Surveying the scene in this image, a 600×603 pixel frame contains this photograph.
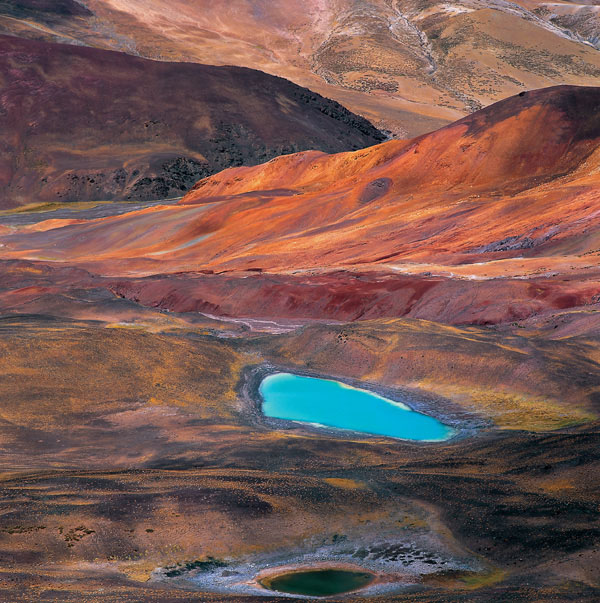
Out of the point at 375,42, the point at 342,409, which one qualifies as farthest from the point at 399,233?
the point at 375,42

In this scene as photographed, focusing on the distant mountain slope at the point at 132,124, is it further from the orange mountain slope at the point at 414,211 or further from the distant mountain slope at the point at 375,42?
the orange mountain slope at the point at 414,211

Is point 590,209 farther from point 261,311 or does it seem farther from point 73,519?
point 73,519

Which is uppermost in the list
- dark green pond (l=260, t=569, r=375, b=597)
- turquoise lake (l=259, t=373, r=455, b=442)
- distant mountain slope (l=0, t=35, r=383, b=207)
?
dark green pond (l=260, t=569, r=375, b=597)

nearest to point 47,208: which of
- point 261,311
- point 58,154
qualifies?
point 58,154

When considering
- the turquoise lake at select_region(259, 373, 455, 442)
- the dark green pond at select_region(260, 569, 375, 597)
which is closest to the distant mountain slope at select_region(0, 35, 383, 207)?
the turquoise lake at select_region(259, 373, 455, 442)

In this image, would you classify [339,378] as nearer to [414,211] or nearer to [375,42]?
[414,211]

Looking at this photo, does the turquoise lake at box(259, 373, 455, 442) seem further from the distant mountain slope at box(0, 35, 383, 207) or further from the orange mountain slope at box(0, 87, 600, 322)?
the distant mountain slope at box(0, 35, 383, 207)

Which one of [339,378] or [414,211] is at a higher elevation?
[414,211]
